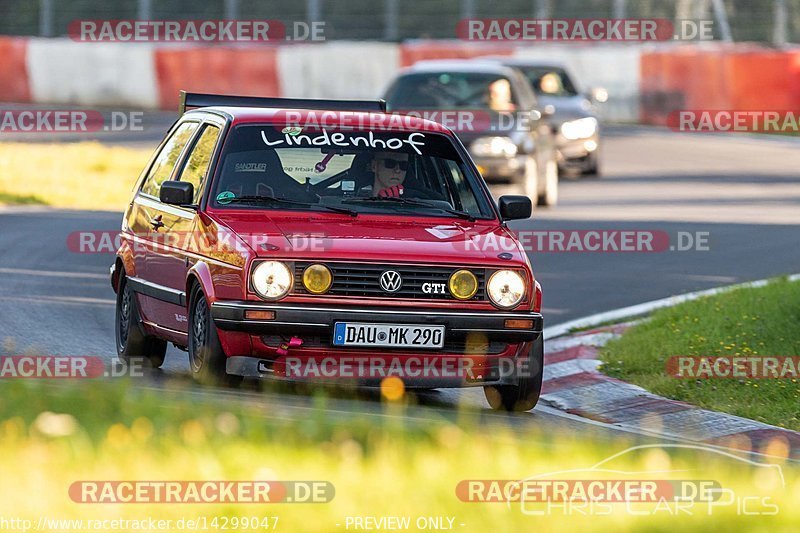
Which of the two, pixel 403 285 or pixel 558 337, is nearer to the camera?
pixel 403 285

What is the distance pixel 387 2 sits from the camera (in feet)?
127

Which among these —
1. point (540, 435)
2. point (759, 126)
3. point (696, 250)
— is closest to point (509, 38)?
point (759, 126)

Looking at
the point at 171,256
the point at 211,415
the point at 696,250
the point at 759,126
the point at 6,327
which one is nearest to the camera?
the point at 211,415

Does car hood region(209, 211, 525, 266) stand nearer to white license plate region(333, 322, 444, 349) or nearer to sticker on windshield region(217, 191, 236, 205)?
sticker on windshield region(217, 191, 236, 205)

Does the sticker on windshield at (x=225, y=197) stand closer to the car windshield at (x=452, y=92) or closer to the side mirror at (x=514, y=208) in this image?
the side mirror at (x=514, y=208)

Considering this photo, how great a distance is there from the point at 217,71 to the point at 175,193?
92.5 ft

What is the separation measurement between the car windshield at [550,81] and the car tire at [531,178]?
5.28 meters

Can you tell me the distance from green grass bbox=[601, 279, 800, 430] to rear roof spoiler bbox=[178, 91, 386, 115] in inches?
84.4

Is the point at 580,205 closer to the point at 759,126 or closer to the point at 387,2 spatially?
the point at 759,126

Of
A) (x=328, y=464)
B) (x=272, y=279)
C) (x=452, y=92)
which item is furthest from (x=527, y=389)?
(x=452, y=92)

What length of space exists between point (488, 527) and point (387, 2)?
112 feet

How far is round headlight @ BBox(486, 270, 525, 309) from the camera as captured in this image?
9008 millimetres

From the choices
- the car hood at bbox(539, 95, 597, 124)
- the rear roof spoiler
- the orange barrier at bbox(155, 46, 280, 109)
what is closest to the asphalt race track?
the car hood at bbox(539, 95, 597, 124)

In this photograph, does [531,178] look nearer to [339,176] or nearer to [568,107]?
[568,107]
